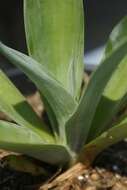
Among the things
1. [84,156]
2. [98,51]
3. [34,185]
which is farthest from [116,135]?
[98,51]

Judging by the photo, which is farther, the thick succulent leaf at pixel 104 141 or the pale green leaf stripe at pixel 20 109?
the pale green leaf stripe at pixel 20 109

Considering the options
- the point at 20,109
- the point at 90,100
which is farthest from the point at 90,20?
the point at 90,100

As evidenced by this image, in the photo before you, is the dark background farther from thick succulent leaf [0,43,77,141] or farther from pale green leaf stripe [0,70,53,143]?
thick succulent leaf [0,43,77,141]

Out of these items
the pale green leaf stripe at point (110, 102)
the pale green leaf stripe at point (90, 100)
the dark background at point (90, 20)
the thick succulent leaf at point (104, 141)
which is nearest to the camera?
the pale green leaf stripe at point (90, 100)

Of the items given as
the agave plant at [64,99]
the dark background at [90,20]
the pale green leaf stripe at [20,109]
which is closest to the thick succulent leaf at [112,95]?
the agave plant at [64,99]

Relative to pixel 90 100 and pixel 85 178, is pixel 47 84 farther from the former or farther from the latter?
pixel 85 178

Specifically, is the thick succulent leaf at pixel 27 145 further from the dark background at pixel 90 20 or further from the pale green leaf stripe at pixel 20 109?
the dark background at pixel 90 20

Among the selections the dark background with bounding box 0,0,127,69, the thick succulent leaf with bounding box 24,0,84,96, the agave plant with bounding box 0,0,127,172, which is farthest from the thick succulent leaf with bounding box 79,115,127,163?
the dark background with bounding box 0,0,127,69
